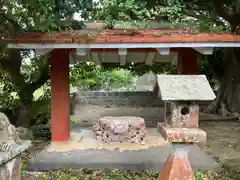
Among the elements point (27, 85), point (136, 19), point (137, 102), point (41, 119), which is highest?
point (136, 19)

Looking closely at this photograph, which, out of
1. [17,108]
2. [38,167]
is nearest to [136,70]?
[17,108]

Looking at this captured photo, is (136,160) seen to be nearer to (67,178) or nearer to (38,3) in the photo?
(67,178)

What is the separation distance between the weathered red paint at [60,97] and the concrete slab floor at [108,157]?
1.09 ft

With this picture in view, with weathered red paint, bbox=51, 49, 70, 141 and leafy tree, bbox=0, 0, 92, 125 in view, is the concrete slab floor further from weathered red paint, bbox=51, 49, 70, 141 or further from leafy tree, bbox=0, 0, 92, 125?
leafy tree, bbox=0, 0, 92, 125

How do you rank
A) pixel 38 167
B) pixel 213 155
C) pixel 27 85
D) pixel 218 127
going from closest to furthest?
pixel 38 167 → pixel 213 155 → pixel 27 85 → pixel 218 127

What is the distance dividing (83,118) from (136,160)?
6.35 m

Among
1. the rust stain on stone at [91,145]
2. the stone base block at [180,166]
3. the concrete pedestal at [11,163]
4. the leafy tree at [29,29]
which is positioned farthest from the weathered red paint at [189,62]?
the concrete pedestal at [11,163]

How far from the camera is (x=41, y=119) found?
10.3 metres

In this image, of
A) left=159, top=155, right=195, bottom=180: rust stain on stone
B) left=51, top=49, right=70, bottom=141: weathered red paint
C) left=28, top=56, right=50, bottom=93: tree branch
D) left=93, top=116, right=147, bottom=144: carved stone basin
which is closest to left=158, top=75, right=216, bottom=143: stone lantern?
left=159, top=155, right=195, bottom=180: rust stain on stone

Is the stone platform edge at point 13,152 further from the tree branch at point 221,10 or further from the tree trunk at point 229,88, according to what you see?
the tree trunk at point 229,88

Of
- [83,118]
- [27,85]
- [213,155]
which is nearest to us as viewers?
[213,155]

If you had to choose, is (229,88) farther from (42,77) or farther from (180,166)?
(180,166)

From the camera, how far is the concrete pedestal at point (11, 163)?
3.95m

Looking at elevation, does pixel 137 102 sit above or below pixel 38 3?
below
